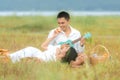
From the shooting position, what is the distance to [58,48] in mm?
7773

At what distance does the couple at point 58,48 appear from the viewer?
773cm

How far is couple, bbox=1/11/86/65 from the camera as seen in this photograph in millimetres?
7731

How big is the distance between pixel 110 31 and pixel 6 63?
10974 millimetres

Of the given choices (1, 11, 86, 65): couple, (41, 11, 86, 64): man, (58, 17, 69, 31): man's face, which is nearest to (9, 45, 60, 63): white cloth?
(1, 11, 86, 65): couple

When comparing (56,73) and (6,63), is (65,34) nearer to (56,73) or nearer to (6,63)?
(6,63)

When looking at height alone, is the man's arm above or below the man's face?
below

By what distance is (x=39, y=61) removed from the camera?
302 inches

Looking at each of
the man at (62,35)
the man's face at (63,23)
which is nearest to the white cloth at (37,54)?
the man at (62,35)

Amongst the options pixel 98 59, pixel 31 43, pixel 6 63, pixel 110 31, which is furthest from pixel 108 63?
pixel 110 31

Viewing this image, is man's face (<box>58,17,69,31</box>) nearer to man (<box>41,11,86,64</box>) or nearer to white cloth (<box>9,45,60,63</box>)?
man (<box>41,11,86,64</box>)

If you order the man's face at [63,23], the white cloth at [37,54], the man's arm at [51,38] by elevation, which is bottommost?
the white cloth at [37,54]

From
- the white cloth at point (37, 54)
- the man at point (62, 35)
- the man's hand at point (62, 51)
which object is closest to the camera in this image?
the man's hand at point (62, 51)

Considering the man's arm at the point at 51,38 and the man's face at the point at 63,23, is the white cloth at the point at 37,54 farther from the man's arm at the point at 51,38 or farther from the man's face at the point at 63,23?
the man's face at the point at 63,23

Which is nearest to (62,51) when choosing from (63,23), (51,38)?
(51,38)
